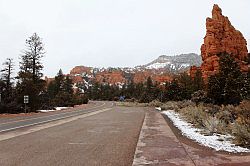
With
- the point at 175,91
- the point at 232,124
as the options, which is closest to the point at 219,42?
the point at 175,91

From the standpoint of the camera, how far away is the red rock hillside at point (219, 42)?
84875mm

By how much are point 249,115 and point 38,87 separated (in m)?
36.4

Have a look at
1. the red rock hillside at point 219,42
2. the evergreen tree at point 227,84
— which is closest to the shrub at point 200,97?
the evergreen tree at point 227,84

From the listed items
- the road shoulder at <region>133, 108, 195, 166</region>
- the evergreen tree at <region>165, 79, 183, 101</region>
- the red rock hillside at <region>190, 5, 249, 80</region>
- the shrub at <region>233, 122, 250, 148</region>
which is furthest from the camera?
the red rock hillside at <region>190, 5, 249, 80</region>

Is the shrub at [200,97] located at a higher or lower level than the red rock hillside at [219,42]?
lower

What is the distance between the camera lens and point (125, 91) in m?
123

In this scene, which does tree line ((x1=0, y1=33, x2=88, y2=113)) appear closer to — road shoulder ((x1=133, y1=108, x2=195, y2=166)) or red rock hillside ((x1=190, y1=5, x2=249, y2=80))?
road shoulder ((x1=133, y1=108, x2=195, y2=166))

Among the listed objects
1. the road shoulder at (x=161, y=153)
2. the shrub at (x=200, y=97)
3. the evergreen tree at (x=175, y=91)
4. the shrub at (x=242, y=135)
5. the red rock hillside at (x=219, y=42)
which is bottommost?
the road shoulder at (x=161, y=153)

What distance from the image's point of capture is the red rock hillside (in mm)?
84875

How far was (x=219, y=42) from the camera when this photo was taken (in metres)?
88.2

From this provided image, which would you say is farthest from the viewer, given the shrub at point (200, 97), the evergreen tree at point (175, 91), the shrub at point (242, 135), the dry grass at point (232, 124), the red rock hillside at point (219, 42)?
the red rock hillside at point (219, 42)

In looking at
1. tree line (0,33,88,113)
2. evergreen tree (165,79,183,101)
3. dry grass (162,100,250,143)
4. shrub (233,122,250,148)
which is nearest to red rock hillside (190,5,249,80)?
evergreen tree (165,79,183,101)

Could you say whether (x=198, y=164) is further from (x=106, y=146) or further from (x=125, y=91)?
(x=125, y=91)

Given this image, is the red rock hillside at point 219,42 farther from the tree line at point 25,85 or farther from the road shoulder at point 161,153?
the road shoulder at point 161,153
